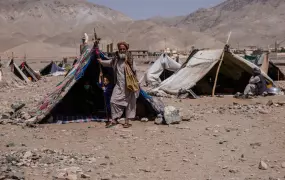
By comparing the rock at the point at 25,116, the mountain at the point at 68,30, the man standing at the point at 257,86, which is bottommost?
the rock at the point at 25,116

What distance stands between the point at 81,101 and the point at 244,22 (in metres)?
94.6

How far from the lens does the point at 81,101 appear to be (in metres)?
8.83

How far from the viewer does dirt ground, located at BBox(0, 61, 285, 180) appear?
15.5 ft

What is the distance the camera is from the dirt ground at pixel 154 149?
15.5ft

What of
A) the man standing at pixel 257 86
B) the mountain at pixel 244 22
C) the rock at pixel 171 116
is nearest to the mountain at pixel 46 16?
the mountain at pixel 244 22

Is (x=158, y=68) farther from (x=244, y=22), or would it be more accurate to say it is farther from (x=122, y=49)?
(x=244, y=22)

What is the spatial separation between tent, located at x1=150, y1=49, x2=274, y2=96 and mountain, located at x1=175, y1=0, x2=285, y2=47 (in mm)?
59487

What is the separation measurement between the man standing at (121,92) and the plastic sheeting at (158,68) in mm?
8362

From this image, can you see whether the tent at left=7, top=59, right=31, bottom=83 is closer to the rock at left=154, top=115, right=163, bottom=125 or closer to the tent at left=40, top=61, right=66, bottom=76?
the tent at left=40, top=61, right=66, bottom=76

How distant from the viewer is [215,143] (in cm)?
616

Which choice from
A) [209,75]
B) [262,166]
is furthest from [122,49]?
[209,75]

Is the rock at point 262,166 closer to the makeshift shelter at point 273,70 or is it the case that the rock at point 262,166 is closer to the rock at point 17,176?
the rock at point 17,176

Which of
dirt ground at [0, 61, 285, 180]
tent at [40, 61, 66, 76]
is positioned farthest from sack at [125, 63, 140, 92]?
tent at [40, 61, 66, 76]

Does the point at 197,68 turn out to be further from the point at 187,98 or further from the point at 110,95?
the point at 110,95
